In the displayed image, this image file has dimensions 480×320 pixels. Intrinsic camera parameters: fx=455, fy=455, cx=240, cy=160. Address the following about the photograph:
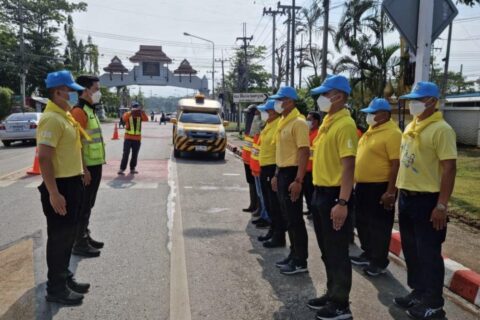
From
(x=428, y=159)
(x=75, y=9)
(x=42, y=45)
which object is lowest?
(x=428, y=159)

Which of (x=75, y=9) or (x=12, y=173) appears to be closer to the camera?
(x=12, y=173)

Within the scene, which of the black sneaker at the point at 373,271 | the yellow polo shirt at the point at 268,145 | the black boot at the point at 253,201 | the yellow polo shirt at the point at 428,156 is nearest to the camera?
the yellow polo shirt at the point at 428,156

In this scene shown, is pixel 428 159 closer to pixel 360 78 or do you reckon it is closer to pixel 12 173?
pixel 12 173

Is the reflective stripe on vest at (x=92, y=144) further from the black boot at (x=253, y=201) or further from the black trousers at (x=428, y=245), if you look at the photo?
the black trousers at (x=428, y=245)

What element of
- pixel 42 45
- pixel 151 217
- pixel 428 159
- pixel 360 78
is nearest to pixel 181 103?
pixel 360 78

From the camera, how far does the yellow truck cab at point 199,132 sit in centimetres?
1536

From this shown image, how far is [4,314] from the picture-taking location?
362 centimetres

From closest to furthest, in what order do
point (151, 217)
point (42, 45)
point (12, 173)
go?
point (151, 217)
point (12, 173)
point (42, 45)

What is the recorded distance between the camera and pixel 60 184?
3.92m

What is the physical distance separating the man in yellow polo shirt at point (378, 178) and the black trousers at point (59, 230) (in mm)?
2883

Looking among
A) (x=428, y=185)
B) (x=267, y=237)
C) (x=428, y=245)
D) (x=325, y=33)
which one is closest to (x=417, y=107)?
(x=428, y=185)

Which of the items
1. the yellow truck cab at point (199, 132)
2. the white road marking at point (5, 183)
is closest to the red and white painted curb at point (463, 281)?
the white road marking at point (5, 183)

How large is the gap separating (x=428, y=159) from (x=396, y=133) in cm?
94

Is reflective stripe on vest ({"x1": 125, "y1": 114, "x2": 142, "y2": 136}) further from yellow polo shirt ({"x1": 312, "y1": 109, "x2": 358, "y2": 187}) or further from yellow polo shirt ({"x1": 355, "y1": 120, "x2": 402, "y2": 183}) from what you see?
yellow polo shirt ({"x1": 312, "y1": 109, "x2": 358, "y2": 187})
